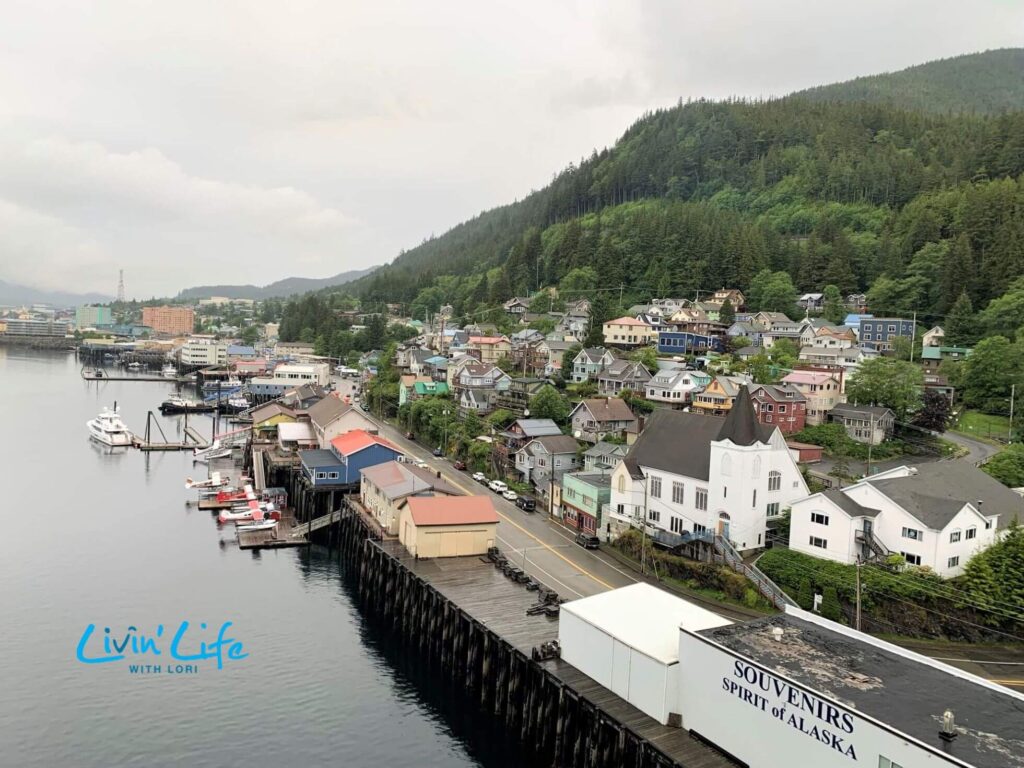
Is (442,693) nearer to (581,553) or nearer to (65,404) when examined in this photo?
(581,553)

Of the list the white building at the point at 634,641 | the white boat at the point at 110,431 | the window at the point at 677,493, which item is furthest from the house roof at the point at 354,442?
the white boat at the point at 110,431

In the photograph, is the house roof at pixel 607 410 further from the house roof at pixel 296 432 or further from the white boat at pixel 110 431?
the white boat at pixel 110 431

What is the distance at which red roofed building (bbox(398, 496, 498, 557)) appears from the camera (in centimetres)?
3747

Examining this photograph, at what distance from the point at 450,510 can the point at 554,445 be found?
16.7 metres

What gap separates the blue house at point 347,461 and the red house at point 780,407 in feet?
87.6

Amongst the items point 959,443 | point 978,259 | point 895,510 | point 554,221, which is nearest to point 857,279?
point 978,259

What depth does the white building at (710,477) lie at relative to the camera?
37.2m

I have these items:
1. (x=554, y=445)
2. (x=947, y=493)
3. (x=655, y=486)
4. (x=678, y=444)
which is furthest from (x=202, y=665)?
(x=947, y=493)

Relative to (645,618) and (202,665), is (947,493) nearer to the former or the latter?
(645,618)

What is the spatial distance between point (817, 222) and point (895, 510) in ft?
322

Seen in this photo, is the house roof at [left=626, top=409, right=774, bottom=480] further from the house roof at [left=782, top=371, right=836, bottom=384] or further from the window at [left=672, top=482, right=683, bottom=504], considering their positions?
the house roof at [left=782, top=371, right=836, bottom=384]

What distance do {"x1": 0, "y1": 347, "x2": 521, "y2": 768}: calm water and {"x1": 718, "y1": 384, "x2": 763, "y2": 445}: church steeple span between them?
60.1 ft

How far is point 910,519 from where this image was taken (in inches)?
1287

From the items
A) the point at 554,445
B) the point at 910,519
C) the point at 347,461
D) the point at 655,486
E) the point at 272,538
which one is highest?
the point at 910,519
